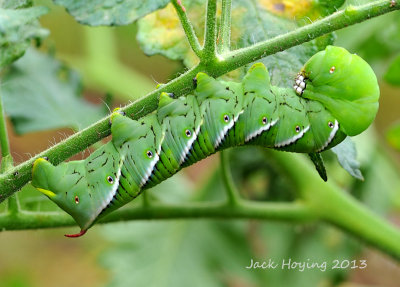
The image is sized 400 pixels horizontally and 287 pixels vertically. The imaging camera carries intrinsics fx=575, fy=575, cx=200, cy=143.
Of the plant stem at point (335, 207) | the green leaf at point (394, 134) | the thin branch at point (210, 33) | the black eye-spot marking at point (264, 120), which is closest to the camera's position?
the thin branch at point (210, 33)

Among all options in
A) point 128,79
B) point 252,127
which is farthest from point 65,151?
point 128,79

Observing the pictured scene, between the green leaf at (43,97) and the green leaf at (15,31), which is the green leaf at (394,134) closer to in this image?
the green leaf at (43,97)

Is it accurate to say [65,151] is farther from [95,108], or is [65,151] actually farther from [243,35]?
[95,108]

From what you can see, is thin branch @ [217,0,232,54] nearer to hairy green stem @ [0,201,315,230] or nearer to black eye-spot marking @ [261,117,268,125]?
black eye-spot marking @ [261,117,268,125]

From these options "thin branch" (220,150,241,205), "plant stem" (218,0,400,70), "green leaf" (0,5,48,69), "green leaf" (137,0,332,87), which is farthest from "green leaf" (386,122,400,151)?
"green leaf" (0,5,48,69)

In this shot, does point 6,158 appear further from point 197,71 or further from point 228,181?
point 228,181

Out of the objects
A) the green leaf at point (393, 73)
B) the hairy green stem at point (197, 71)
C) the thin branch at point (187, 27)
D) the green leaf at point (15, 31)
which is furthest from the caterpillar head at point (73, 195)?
the green leaf at point (393, 73)
